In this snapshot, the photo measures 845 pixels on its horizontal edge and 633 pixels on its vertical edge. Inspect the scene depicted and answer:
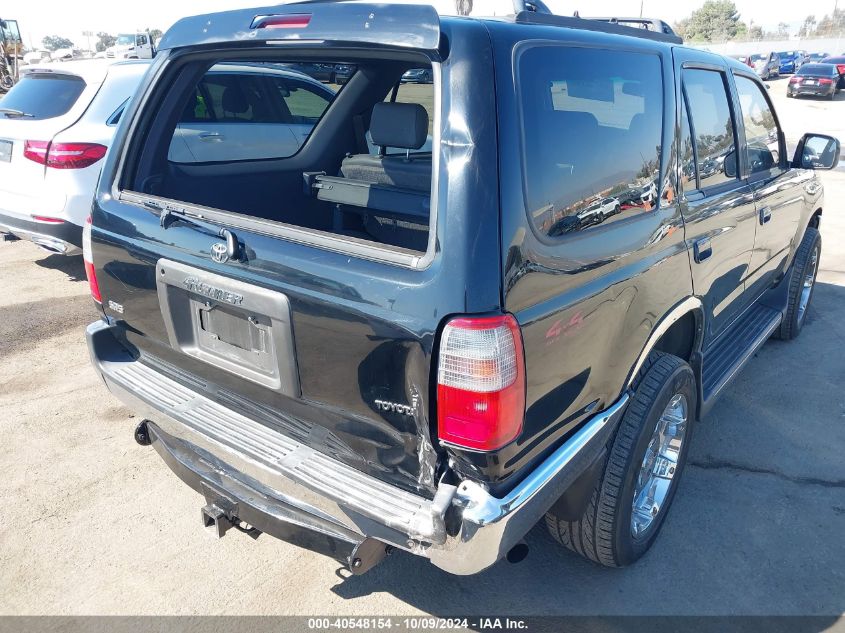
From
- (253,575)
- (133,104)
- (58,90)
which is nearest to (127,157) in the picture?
(133,104)

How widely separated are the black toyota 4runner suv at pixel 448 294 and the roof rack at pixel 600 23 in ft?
0.05

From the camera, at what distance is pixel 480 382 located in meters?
1.76

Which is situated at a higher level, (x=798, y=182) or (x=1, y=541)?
(x=798, y=182)

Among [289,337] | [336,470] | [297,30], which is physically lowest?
[336,470]

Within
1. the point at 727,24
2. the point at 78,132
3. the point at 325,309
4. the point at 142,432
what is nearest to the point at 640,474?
the point at 325,309

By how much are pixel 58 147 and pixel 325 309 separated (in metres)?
4.43

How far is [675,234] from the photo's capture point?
259 cm

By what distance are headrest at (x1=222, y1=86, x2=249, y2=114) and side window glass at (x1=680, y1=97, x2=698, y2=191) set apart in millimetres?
4559

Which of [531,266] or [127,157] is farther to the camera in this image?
[127,157]

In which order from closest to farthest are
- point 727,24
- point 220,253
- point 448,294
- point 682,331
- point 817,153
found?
point 448,294, point 220,253, point 682,331, point 817,153, point 727,24

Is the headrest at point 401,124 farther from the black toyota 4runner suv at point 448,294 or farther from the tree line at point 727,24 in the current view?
the tree line at point 727,24

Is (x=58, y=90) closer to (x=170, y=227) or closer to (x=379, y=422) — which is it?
(x=170, y=227)

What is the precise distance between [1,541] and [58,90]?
4.23m

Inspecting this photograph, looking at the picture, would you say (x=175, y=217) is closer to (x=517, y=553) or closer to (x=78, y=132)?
(x=517, y=553)
